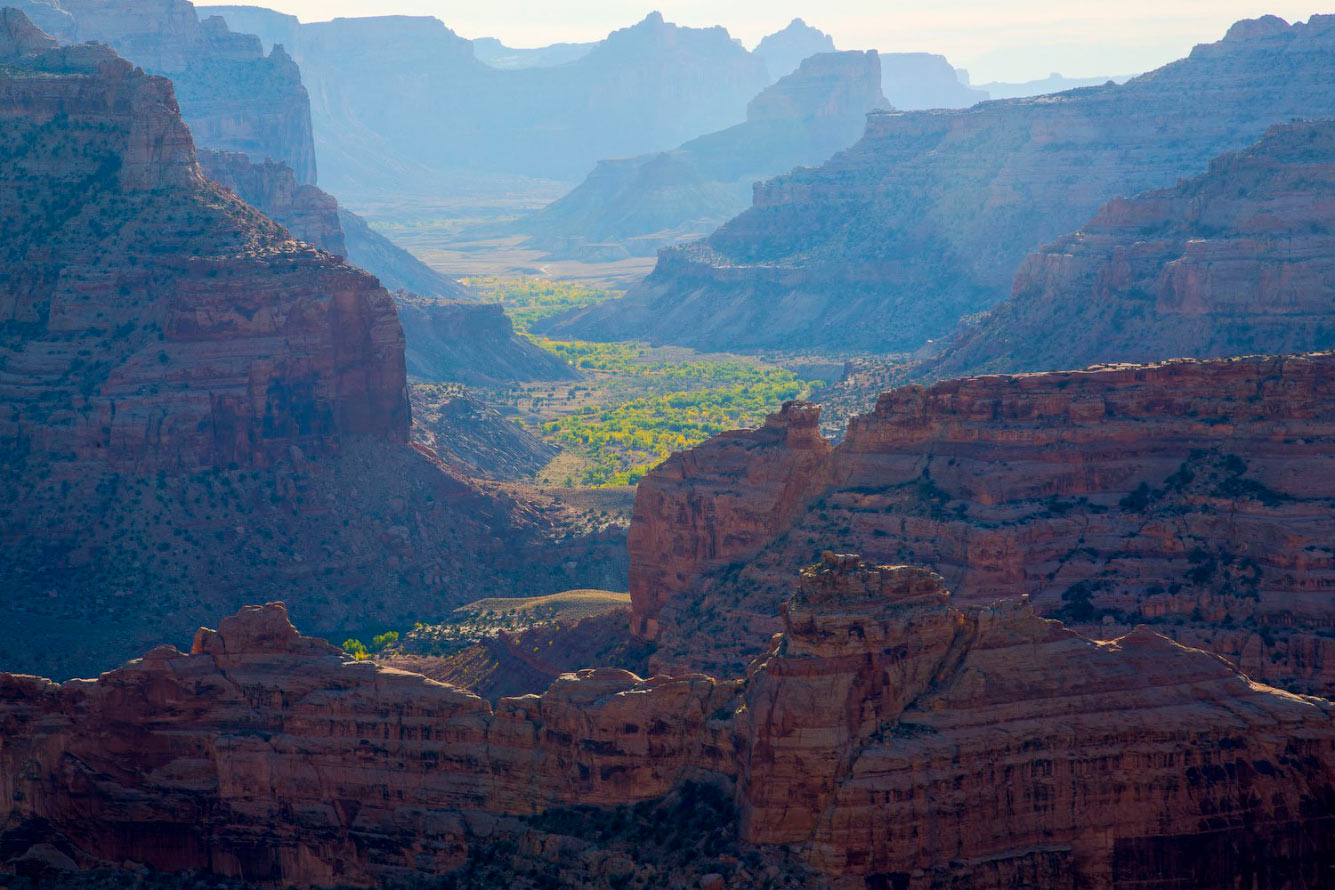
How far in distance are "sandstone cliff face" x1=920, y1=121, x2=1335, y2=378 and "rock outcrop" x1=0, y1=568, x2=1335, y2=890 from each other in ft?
241

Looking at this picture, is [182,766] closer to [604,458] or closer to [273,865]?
[273,865]

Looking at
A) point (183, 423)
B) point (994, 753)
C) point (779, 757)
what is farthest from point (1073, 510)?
point (183, 423)

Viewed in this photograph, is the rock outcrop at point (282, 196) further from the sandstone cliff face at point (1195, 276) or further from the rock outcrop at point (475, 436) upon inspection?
the sandstone cliff face at point (1195, 276)

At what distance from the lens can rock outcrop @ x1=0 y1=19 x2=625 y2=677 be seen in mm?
107438

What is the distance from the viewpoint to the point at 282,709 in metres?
63.9

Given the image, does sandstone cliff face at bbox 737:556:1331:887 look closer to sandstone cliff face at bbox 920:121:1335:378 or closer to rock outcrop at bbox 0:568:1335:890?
rock outcrop at bbox 0:568:1335:890

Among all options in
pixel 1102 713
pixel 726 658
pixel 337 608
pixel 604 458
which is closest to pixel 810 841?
pixel 1102 713

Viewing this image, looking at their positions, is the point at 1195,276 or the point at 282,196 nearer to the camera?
the point at 1195,276

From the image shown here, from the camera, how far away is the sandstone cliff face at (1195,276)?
134 metres

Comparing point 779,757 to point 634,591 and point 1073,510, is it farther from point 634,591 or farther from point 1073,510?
point 634,591

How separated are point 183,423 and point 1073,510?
165 feet

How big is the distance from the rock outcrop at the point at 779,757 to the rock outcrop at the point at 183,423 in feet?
117

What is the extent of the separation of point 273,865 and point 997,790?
20825 millimetres

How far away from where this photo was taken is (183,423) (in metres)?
112
